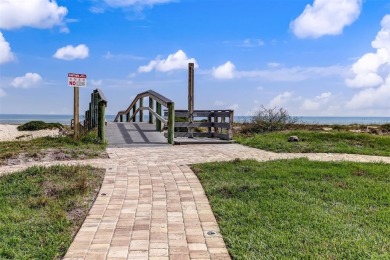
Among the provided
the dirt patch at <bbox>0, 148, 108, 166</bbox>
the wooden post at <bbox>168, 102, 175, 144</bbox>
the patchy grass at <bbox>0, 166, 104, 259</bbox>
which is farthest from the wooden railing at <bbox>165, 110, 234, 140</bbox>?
the patchy grass at <bbox>0, 166, 104, 259</bbox>

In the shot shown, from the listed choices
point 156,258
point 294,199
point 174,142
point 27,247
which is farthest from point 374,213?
point 174,142

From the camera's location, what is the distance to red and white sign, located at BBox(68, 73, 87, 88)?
10.9 m

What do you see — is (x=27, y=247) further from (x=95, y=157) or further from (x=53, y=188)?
(x=95, y=157)

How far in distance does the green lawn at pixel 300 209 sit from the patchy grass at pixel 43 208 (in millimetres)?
1638

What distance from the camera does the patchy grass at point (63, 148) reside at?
878 cm

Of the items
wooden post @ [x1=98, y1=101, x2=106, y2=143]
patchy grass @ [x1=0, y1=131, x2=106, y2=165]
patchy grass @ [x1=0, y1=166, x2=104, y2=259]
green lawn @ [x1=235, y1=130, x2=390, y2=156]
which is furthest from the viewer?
A: wooden post @ [x1=98, y1=101, x2=106, y2=143]

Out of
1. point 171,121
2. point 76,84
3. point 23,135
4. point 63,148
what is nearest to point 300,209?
point 63,148

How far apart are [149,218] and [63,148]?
6.01m

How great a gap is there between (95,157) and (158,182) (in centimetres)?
314

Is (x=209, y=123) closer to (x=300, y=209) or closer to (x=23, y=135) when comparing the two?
(x=300, y=209)

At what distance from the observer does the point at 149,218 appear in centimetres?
436

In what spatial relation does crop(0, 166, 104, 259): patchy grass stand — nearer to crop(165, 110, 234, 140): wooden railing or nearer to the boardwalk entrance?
the boardwalk entrance

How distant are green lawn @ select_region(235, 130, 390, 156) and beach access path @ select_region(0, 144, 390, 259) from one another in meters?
4.14

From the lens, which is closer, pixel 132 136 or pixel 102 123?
pixel 102 123
